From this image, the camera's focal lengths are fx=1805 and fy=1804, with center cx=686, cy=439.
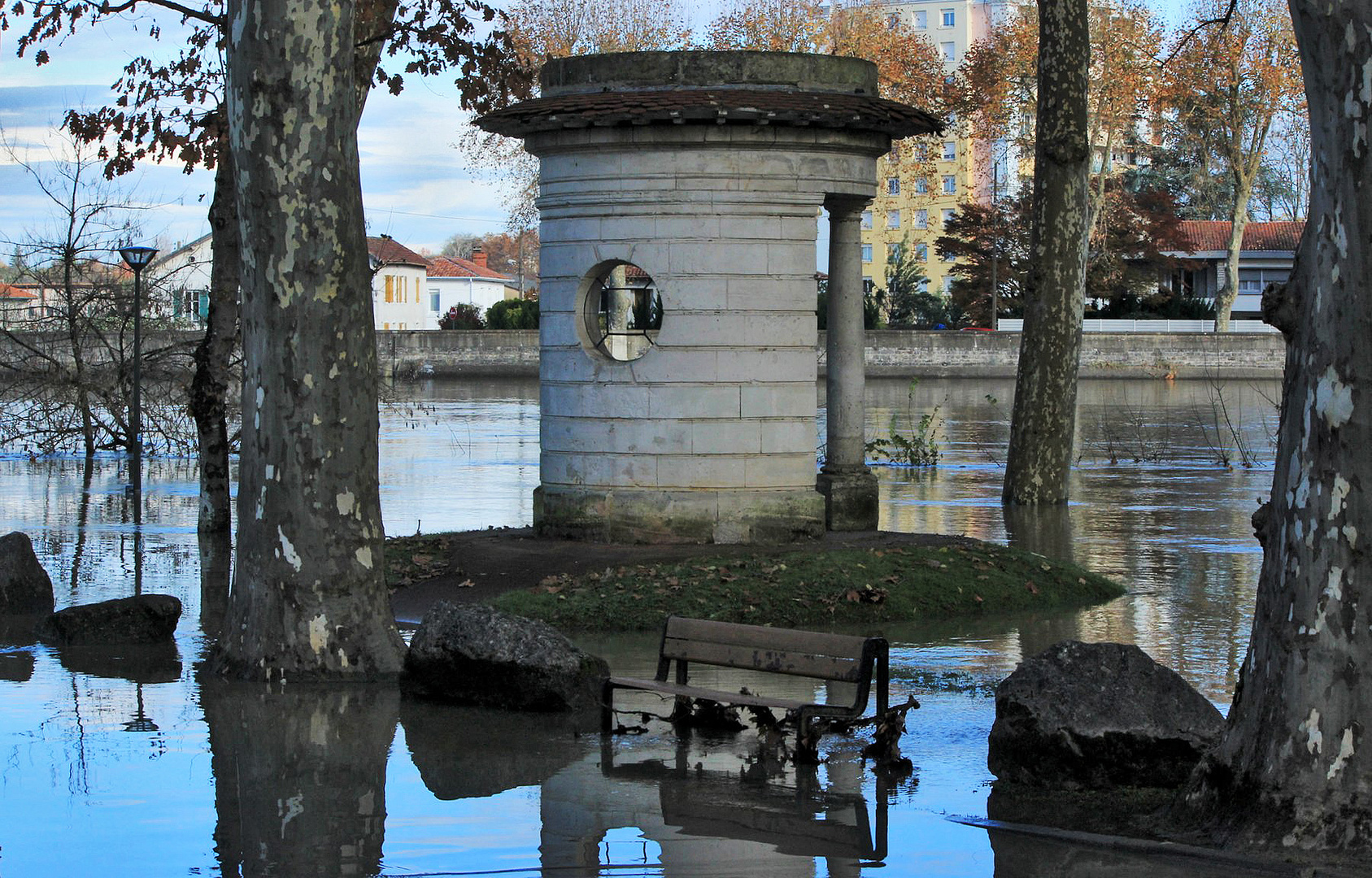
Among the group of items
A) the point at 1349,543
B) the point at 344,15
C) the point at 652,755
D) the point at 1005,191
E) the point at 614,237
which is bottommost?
the point at 652,755

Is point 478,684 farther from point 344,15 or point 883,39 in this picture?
point 883,39

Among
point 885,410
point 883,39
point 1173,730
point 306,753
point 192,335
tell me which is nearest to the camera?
point 1173,730

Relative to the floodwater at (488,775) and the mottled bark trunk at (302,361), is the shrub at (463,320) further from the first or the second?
the mottled bark trunk at (302,361)

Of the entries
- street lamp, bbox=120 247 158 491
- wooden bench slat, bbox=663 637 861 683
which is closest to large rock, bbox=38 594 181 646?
wooden bench slat, bbox=663 637 861 683

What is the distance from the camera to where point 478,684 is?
408 inches

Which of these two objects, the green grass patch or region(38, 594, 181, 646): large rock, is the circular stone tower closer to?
the green grass patch

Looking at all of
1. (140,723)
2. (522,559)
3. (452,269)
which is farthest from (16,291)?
(452,269)

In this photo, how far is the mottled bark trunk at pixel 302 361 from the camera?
425 inches

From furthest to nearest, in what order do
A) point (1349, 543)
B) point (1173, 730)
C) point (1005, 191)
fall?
1. point (1005, 191)
2. point (1173, 730)
3. point (1349, 543)

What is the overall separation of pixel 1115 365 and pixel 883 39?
15.0m

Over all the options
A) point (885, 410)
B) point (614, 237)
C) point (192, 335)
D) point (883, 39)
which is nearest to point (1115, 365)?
point (883, 39)

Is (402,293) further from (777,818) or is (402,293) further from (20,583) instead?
(777,818)

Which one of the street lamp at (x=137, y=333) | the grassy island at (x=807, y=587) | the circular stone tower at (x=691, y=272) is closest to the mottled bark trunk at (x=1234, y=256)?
the street lamp at (x=137, y=333)

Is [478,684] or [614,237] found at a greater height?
[614,237]
